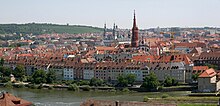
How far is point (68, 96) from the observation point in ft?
99.7

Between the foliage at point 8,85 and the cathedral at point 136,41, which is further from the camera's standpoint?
the cathedral at point 136,41

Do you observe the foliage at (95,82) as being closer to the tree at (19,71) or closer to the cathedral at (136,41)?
the tree at (19,71)

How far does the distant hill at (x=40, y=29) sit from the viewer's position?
13075 cm

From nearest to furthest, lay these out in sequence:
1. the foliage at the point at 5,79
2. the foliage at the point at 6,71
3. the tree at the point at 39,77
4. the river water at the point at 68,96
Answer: the river water at the point at 68,96
the tree at the point at 39,77
the foliage at the point at 5,79
the foliage at the point at 6,71

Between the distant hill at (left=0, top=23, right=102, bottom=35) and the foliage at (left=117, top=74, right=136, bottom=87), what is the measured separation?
95608 mm

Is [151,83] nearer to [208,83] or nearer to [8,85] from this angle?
[208,83]

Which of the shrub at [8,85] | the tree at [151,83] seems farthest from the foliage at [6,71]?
the tree at [151,83]

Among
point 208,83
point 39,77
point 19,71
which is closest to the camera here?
point 208,83

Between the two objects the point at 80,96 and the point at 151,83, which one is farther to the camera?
the point at 151,83

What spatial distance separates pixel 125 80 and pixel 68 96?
5037 millimetres

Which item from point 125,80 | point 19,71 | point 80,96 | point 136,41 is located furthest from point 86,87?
point 136,41

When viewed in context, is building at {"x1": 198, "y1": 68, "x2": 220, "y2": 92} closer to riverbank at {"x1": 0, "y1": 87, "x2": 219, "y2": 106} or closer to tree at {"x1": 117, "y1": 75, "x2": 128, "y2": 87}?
riverbank at {"x1": 0, "y1": 87, "x2": 219, "y2": 106}

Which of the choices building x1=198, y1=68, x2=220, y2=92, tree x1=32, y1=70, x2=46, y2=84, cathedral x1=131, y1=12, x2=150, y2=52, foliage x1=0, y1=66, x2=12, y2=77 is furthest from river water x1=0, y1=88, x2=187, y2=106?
cathedral x1=131, y1=12, x2=150, y2=52

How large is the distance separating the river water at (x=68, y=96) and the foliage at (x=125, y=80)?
1871mm
